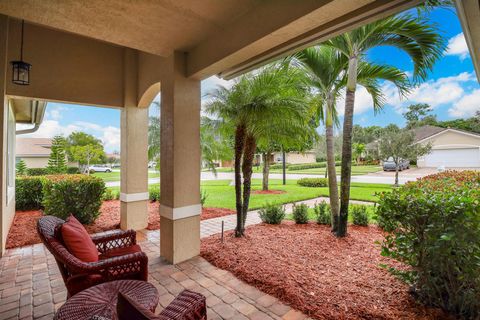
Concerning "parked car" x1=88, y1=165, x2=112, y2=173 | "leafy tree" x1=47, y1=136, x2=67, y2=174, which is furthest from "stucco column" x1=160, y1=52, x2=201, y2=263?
"parked car" x1=88, y1=165, x2=112, y2=173

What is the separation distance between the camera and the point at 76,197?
5852 millimetres

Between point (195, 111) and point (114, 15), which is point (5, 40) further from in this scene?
point (195, 111)

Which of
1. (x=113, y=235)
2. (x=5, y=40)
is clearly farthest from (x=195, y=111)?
(x=5, y=40)

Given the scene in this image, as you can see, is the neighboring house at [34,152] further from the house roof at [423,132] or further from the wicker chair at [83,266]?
the house roof at [423,132]

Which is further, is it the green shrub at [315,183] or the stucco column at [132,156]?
the green shrub at [315,183]

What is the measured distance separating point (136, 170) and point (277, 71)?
4.02m

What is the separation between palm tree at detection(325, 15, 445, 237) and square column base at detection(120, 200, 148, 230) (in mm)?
4595

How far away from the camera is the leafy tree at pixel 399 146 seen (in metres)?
10.1

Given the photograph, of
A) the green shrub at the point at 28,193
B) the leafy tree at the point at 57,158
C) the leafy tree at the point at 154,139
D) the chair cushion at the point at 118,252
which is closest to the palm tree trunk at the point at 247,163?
the chair cushion at the point at 118,252

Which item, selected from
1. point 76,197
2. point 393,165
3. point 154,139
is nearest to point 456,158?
point 393,165

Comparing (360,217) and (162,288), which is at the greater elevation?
(360,217)

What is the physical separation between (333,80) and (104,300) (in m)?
5.43

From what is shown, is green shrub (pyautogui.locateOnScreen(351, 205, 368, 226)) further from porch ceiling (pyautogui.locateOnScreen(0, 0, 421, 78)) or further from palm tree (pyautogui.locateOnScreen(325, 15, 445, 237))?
porch ceiling (pyautogui.locateOnScreen(0, 0, 421, 78))

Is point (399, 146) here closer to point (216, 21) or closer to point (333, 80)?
point (333, 80)
